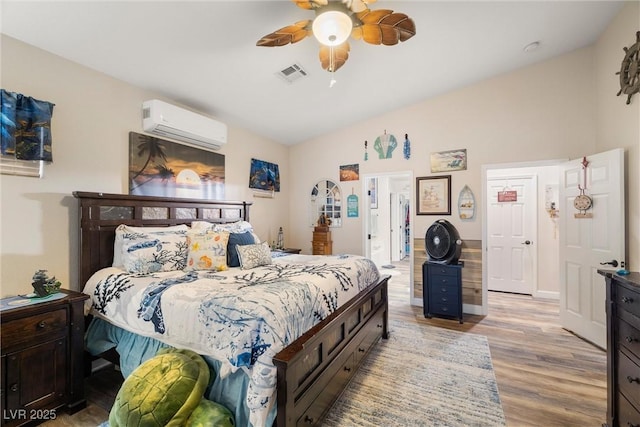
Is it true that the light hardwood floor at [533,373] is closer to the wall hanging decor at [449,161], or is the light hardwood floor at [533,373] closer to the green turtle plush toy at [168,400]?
the green turtle plush toy at [168,400]

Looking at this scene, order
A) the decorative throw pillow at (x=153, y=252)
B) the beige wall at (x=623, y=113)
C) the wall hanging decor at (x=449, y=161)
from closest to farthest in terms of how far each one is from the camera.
Result: 1. the decorative throw pillow at (x=153, y=252)
2. the beige wall at (x=623, y=113)
3. the wall hanging decor at (x=449, y=161)

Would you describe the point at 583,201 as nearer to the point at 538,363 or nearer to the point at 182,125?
the point at 538,363

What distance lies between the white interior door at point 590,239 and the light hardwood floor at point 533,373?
26 cm

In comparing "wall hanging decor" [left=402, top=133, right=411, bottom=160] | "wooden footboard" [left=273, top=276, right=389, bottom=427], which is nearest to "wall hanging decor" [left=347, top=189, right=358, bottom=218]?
"wall hanging decor" [left=402, top=133, right=411, bottom=160]

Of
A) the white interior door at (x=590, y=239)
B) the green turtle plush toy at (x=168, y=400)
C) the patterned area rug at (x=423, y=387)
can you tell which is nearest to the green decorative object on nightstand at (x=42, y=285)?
the green turtle plush toy at (x=168, y=400)

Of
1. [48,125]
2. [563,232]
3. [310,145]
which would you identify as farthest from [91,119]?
[563,232]

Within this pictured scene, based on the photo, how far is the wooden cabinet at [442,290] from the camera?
142 inches

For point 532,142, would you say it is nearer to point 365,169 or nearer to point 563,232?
point 563,232

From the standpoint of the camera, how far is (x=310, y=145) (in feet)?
16.9

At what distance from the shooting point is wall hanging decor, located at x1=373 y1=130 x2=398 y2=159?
175 inches

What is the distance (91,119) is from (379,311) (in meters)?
3.34

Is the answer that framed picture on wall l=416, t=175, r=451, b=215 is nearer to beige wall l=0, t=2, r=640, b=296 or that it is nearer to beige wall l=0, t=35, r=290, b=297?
beige wall l=0, t=2, r=640, b=296

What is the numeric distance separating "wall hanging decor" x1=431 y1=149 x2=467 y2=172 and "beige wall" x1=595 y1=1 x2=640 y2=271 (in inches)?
56.1

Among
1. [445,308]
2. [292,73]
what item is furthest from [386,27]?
[445,308]
